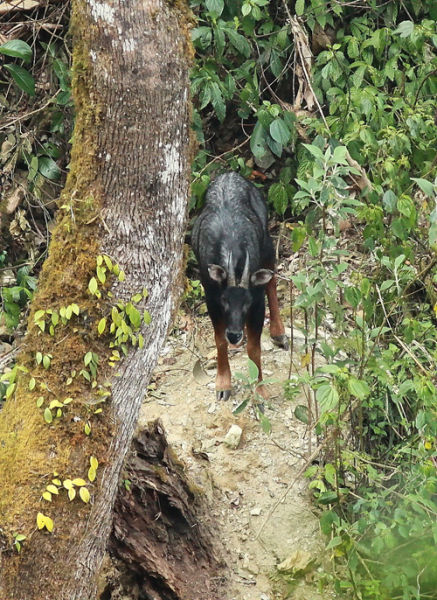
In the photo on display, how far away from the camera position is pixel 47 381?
14.3 feet

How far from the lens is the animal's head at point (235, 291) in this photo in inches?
268

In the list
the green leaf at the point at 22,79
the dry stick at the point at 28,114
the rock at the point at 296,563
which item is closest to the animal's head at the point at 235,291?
the rock at the point at 296,563

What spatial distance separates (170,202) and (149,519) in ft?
7.54

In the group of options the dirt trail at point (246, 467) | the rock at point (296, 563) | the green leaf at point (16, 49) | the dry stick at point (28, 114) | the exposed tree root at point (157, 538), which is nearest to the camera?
the green leaf at point (16, 49)

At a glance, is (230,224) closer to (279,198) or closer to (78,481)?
(279,198)

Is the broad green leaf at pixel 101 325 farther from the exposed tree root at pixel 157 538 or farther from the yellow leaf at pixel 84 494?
the exposed tree root at pixel 157 538

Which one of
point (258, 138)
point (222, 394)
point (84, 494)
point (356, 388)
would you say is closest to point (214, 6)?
point (258, 138)

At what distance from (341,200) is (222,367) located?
8.98ft

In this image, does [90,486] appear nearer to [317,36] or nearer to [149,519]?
[149,519]

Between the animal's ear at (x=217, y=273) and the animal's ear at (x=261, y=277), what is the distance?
8.9 inches

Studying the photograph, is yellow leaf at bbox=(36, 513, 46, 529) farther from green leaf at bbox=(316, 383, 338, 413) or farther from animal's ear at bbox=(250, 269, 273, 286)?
animal's ear at bbox=(250, 269, 273, 286)

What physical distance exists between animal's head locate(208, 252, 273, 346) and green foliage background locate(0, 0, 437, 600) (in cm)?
44

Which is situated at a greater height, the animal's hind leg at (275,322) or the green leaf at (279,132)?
the green leaf at (279,132)

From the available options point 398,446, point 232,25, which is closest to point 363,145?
point 232,25
